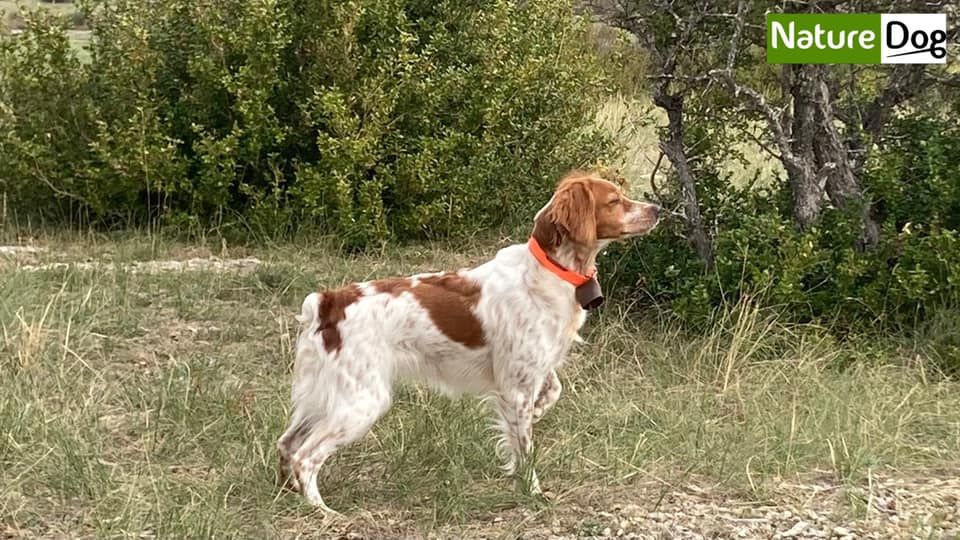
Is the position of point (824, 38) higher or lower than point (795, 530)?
higher

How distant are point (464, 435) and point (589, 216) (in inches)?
41.2

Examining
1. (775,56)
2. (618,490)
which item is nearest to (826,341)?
(775,56)

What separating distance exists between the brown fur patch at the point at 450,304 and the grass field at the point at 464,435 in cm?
47

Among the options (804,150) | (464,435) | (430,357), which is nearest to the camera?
(430,357)

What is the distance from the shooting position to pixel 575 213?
4422mm

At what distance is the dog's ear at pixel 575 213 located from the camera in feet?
14.5

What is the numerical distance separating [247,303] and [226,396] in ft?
5.57

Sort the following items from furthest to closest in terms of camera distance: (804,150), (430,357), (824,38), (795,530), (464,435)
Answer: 1. (804,150)
2. (824,38)
3. (464,435)
4. (430,357)
5. (795,530)

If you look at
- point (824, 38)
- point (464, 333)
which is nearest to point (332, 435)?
point (464, 333)

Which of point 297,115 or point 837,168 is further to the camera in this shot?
point 297,115

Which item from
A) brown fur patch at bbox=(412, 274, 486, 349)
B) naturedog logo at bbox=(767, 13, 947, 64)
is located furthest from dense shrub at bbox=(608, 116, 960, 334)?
brown fur patch at bbox=(412, 274, 486, 349)

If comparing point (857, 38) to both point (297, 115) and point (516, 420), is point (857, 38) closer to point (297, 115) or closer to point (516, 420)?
point (516, 420)

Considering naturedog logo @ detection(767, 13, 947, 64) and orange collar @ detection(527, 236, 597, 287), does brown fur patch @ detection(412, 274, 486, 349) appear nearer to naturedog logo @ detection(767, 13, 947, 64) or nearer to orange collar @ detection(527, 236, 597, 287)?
orange collar @ detection(527, 236, 597, 287)

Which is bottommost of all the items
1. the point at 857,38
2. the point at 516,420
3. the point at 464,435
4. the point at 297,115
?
the point at 464,435
